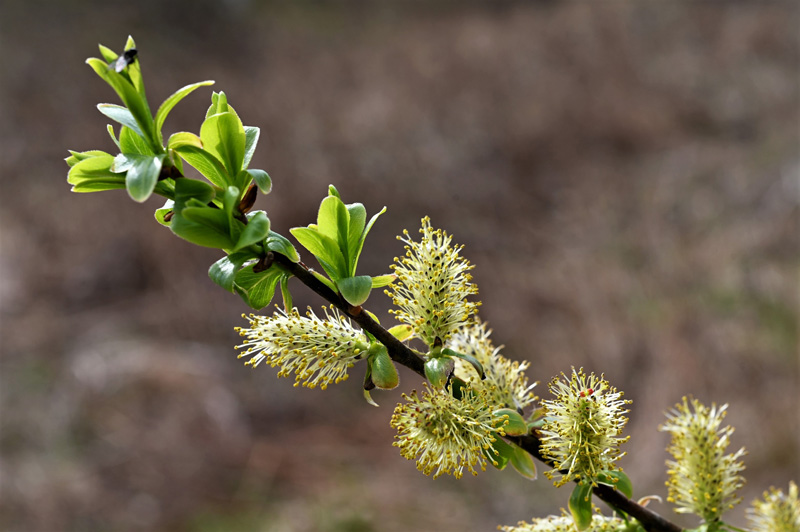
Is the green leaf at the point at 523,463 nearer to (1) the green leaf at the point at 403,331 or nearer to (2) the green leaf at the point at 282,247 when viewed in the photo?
(1) the green leaf at the point at 403,331

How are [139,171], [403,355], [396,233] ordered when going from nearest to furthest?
[139,171]
[403,355]
[396,233]

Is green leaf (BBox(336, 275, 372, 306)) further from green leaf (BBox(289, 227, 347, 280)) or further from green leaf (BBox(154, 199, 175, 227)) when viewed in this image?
green leaf (BBox(154, 199, 175, 227))

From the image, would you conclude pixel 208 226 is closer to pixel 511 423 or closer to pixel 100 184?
pixel 100 184

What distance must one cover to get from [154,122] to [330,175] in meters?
4.35

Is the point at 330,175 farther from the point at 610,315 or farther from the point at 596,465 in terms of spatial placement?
the point at 596,465

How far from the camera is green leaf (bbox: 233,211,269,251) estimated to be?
0.41m

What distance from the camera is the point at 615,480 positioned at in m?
0.51

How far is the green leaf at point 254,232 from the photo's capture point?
16.3 inches

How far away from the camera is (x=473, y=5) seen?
772 centimetres

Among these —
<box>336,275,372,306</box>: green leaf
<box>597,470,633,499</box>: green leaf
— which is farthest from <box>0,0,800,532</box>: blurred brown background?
<box>336,275,372,306</box>: green leaf

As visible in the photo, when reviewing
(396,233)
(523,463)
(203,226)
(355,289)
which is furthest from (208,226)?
(396,233)

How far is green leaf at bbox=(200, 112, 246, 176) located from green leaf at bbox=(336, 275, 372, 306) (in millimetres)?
104

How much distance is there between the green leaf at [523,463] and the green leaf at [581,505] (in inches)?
1.8

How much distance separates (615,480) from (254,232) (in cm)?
32
